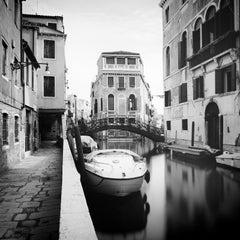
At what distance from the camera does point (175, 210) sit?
786 centimetres

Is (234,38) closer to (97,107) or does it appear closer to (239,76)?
(239,76)

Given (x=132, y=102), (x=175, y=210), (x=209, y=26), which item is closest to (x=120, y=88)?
(x=132, y=102)

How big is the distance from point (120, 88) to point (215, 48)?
70.8 ft

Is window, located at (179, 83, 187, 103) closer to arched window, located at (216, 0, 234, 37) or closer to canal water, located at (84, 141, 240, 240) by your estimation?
arched window, located at (216, 0, 234, 37)

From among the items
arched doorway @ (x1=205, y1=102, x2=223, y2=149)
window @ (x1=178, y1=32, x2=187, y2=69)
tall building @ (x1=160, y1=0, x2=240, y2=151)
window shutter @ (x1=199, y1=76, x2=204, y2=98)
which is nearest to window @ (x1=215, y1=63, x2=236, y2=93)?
tall building @ (x1=160, y1=0, x2=240, y2=151)

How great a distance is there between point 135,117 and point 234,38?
74.6 feet

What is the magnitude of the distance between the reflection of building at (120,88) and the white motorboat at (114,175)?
26022 millimetres

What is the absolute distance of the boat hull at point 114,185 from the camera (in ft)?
25.1

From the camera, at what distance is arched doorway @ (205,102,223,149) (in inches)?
581

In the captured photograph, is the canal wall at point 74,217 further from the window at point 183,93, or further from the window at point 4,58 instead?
the window at point 183,93

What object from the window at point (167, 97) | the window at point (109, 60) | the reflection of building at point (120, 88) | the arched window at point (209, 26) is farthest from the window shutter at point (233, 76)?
the window at point (109, 60)

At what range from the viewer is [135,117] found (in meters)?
34.8

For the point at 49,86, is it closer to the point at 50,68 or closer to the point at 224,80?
the point at 50,68

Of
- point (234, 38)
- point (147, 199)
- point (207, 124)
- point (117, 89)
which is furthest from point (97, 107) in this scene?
point (147, 199)
